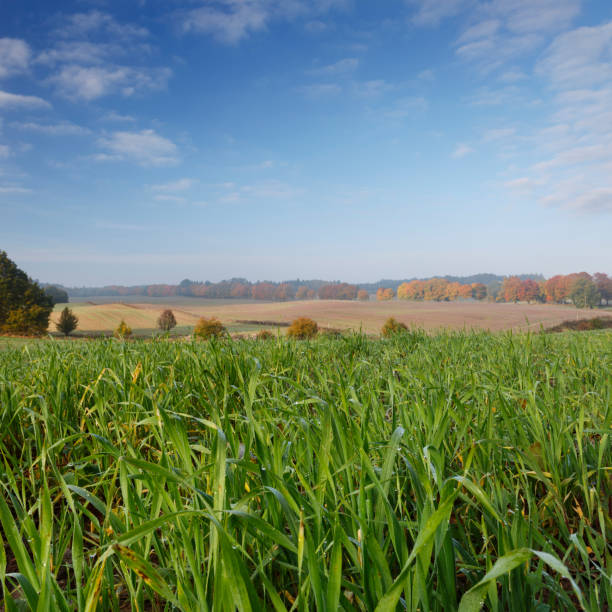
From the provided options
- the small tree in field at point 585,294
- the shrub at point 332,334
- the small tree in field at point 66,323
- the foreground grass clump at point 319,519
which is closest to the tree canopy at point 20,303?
the small tree in field at point 66,323

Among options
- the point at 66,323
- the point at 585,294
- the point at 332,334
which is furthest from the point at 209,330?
the point at 585,294

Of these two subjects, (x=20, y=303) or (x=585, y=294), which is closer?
(x=20, y=303)

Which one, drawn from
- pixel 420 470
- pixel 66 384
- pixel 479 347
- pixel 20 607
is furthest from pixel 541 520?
pixel 479 347

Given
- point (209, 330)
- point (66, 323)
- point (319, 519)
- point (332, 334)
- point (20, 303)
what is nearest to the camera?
point (319, 519)

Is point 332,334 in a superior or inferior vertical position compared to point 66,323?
superior

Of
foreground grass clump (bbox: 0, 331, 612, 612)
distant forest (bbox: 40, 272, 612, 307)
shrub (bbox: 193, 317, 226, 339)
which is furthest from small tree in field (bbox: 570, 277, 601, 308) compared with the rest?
foreground grass clump (bbox: 0, 331, 612, 612)

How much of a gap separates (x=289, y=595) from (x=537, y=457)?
4.05ft

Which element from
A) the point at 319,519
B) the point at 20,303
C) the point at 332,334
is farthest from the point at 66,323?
the point at 319,519

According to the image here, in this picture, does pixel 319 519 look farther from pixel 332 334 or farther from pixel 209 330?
pixel 209 330

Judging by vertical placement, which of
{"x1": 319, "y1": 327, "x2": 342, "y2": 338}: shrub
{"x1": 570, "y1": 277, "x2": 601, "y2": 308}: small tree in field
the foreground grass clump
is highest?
{"x1": 570, "y1": 277, "x2": 601, "y2": 308}: small tree in field

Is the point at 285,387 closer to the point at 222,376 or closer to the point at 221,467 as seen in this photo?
the point at 222,376

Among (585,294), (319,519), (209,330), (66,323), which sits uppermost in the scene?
(585,294)

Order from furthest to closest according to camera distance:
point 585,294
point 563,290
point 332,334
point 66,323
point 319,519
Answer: point 563,290, point 585,294, point 66,323, point 332,334, point 319,519

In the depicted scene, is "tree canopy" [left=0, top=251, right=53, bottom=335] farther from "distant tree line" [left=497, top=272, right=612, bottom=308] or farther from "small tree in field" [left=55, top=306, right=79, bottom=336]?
"distant tree line" [left=497, top=272, right=612, bottom=308]
